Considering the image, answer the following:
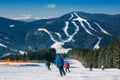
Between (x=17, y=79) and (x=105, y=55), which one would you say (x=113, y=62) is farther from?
(x=17, y=79)

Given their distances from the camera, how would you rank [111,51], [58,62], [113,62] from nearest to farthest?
1. [58,62]
2. [113,62]
3. [111,51]

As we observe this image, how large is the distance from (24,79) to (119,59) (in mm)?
75397

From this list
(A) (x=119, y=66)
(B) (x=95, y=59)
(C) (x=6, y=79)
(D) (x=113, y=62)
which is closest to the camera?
(C) (x=6, y=79)

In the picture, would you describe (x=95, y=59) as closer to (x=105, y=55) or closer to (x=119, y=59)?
(x=105, y=55)

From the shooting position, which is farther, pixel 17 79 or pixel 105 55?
pixel 105 55

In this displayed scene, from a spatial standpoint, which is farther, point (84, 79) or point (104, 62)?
point (104, 62)

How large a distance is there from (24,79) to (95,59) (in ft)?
413

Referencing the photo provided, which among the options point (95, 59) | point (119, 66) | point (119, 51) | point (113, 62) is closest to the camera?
point (119, 66)

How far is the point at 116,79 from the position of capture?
127 ft

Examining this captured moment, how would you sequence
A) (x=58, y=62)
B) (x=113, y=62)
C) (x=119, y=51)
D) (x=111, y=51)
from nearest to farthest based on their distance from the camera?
(x=58, y=62)
(x=119, y=51)
(x=113, y=62)
(x=111, y=51)

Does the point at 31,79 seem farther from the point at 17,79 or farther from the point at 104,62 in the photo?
the point at 104,62

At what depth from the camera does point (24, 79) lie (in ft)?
127

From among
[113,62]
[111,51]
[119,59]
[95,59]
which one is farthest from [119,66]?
[95,59]

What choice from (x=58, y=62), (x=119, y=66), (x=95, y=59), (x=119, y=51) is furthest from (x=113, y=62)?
(x=58, y=62)
